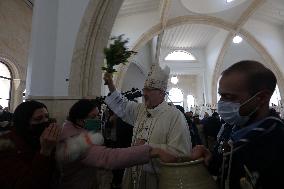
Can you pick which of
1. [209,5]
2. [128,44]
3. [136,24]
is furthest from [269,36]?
[128,44]

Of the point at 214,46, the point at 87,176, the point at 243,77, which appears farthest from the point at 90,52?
the point at 214,46

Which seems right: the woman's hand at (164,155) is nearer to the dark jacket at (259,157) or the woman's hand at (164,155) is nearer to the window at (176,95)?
the dark jacket at (259,157)

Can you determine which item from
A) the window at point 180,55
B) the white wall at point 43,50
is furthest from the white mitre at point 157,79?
the window at point 180,55

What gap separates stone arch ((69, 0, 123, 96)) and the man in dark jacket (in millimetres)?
3590

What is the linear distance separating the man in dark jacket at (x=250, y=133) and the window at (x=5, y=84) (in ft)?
38.3

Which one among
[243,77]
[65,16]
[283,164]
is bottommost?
[283,164]

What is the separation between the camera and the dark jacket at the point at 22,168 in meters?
1.27

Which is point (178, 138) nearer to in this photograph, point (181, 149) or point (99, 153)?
point (181, 149)

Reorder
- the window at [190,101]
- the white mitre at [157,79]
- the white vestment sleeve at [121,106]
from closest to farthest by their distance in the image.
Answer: the white mitre at [157,79] → the white vestment sleeve at [121,106] → the window at [190,101]

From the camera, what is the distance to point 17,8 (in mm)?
11234

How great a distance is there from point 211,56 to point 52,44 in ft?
47.6

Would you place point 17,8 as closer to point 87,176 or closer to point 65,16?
point 65,16

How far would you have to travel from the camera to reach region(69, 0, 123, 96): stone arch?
4.54 m

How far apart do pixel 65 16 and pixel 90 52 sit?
0.88 m
